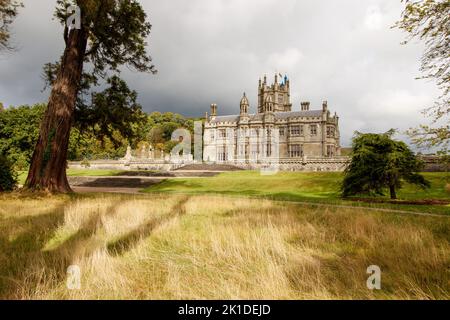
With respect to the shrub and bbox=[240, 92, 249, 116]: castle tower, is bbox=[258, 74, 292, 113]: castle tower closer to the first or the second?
bbox=[240, 92, 249, 116]: castle tower

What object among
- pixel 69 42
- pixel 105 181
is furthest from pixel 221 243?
pixel 105 181

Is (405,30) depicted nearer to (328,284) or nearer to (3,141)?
(328,284)

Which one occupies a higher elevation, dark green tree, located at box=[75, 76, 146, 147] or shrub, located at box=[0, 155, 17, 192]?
dark green tree, located at box=[75, 76, 146, 147]

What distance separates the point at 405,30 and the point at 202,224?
6647 millimetres

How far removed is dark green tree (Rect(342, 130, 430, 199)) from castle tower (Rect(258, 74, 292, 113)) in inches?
2506

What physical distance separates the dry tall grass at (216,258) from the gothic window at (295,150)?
164 ft

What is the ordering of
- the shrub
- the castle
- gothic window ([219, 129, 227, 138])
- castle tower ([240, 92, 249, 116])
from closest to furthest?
the shrub, the castle, castle tower ([240, 92, 249, 116]), gothic window ([219, 129, 227, 138])

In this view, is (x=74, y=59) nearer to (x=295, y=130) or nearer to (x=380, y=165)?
(x=380, y=165)

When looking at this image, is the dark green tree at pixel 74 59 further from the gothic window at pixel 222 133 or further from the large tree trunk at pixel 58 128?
the gothic window at pixel 222 133

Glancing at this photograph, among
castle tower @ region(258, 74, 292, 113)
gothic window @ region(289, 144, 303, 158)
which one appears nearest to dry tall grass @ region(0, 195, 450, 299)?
gothic window @ region(289, 144, 303, 158)

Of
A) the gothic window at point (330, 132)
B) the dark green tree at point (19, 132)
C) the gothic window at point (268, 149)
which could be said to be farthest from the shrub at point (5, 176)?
the gothic window at point (330, 132)

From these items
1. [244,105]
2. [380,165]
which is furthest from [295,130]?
[380,165]

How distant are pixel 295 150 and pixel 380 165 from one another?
43.5 metres

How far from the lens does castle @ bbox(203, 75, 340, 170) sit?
54469 mm
